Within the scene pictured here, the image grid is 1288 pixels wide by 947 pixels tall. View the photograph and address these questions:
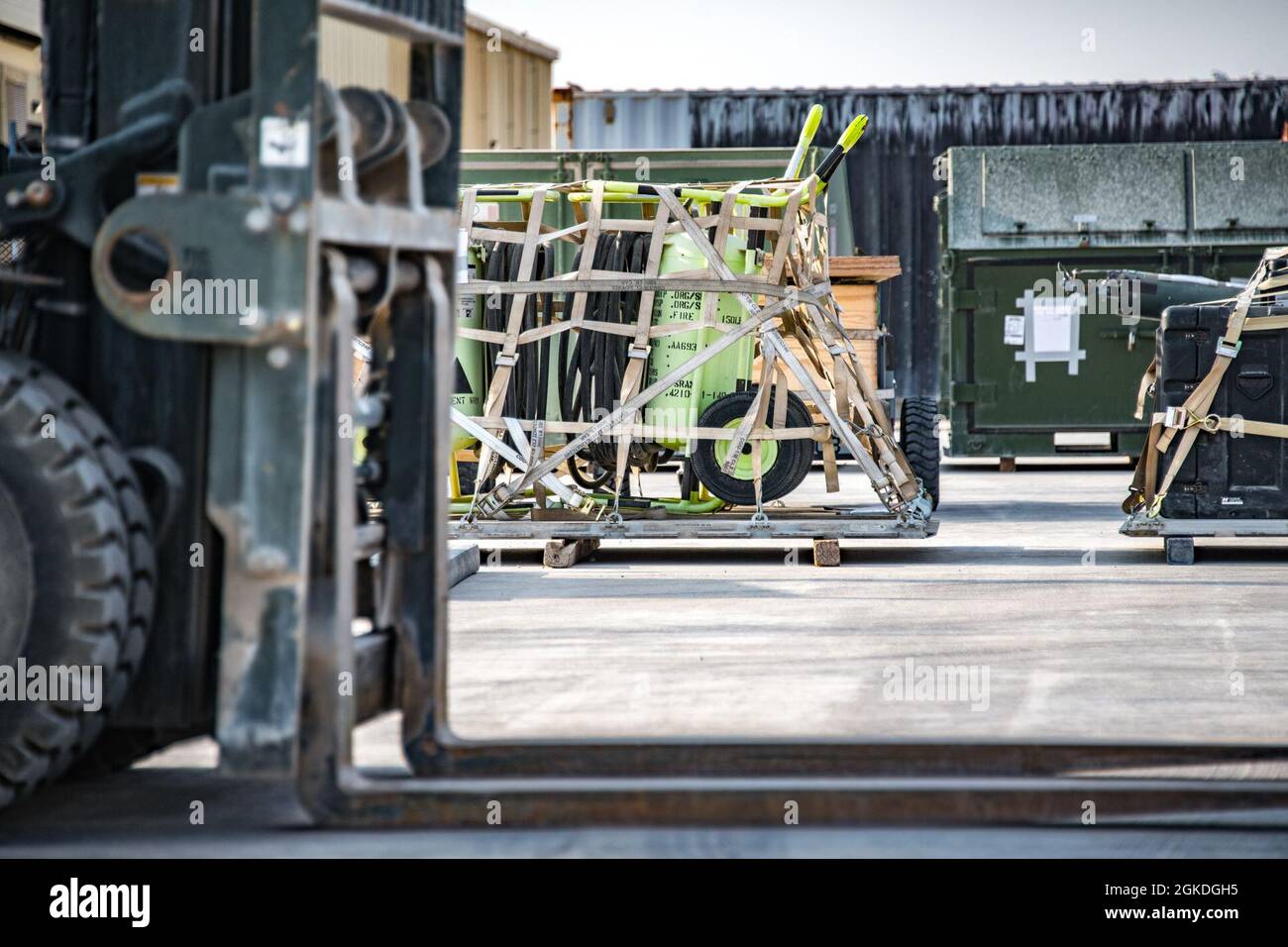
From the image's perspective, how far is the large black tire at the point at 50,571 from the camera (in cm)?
A: 345

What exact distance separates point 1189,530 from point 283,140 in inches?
282

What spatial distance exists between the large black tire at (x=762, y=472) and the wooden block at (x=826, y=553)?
37 centimetres

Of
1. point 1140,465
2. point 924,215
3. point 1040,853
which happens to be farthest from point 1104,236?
point 1040,853

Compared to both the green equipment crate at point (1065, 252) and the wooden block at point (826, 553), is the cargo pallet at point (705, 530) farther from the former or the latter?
the green equipment crate at point (1065, 252)

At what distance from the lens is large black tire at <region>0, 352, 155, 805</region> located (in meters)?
3.45

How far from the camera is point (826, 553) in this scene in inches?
369

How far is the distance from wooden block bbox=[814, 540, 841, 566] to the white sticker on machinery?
7.28 metres

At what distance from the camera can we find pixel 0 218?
3.80 m

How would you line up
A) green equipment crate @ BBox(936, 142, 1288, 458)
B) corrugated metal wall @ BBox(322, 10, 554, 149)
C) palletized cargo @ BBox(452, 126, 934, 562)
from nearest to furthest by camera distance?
palletized cargo @ BBox(452, 126, 934, 562), green equipment crate @ BBox(936, 142, 1288, 458), corrugated metal wall @ BBox(322, 10, 554, 149)

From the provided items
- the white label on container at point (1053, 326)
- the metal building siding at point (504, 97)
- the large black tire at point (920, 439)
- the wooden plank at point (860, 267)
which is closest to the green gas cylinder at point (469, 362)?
the large black tire at point (920, 439)

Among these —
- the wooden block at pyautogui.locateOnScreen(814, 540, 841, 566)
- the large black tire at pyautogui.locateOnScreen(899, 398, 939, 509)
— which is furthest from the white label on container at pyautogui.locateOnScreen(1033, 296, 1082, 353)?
the wooden block at pyautogui.locateOnScreen(814, 540, 841, 566)

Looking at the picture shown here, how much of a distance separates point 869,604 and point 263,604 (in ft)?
15.7

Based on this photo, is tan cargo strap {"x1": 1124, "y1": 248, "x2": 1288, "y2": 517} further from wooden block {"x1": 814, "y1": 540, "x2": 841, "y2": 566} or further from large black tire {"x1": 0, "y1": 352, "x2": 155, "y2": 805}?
large black tire {"x1": 0, "y1": 352, "x2": 155, "y2": 805}
